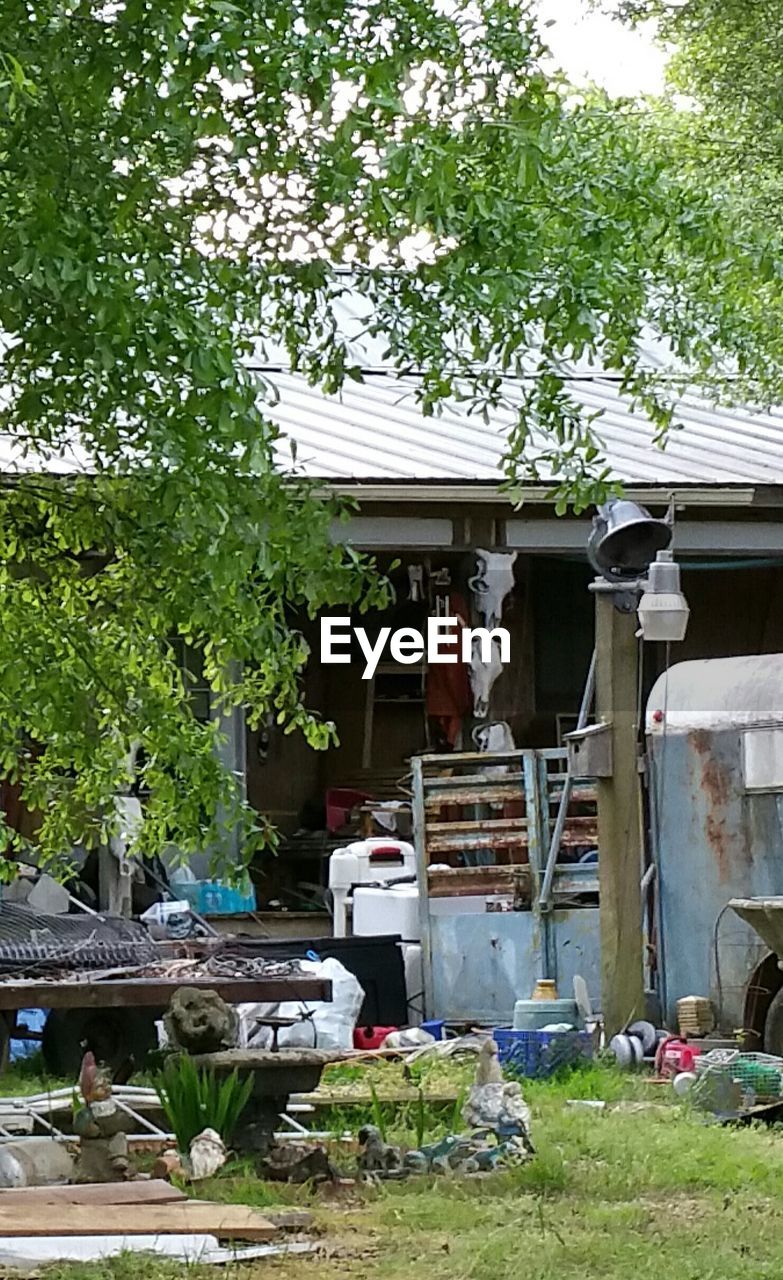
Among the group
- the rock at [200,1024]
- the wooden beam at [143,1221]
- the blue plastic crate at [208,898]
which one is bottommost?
the wooden beam at [143,1221]

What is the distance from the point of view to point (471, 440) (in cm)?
1574

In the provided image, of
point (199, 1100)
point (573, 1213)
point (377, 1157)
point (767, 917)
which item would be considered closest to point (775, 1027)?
point (767, 917)

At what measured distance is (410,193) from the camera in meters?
5.19

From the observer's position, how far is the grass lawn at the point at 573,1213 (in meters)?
6.10

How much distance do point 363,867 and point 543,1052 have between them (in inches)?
134

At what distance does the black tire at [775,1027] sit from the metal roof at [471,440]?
4.85m

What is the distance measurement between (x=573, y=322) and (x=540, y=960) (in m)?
6.88

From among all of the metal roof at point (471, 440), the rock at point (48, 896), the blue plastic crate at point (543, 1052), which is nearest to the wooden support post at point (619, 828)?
the blue plastic crate at point (543, 1052)

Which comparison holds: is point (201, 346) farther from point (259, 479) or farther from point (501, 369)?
point (501, 369)

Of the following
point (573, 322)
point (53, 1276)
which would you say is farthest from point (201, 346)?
point (53, 1276)

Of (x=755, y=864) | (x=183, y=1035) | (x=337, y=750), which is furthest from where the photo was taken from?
(x=337, y=750)

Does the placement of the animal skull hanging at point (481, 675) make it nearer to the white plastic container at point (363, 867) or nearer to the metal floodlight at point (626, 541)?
the white plastic container at point (363, 867)

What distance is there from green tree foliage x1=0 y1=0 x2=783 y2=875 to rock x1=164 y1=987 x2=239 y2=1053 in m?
1.04

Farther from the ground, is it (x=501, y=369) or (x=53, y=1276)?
(x=501, y=369)
